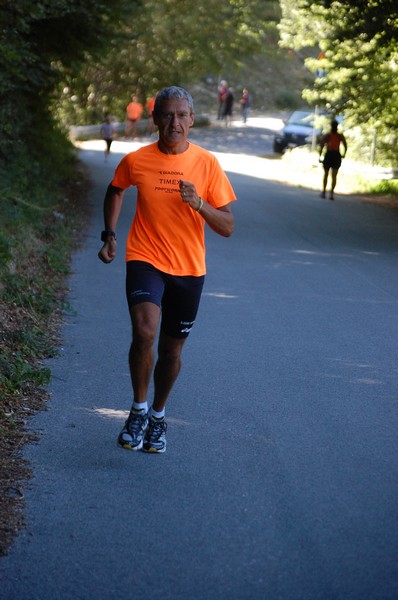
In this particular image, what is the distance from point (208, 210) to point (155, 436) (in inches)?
56.0

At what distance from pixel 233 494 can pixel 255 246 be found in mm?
11189

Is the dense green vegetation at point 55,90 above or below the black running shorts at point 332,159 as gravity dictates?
above

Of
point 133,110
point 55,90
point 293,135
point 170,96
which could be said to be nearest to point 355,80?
point 55,90

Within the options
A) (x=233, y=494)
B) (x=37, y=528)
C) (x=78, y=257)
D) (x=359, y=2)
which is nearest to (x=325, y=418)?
(x=233, y=494)

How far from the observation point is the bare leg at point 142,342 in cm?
595

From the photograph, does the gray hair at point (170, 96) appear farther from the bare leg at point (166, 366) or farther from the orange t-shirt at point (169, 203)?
the bare leg at point (166, 366)

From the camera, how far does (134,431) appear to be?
6.21 metres

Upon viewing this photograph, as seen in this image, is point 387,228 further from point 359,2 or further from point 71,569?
point 71,569

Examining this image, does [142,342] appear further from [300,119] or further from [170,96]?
[300,119]

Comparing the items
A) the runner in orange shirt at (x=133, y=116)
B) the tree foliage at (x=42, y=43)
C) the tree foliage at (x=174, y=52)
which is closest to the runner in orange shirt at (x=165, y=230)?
the tree foliage at (x=42, y=43)

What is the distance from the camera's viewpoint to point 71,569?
4.53m

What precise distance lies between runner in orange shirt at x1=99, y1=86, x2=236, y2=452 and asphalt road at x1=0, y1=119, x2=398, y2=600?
0.58 m

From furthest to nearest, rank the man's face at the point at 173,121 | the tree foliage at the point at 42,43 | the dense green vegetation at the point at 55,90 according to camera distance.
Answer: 1. the tree foliage at the point at 42,43
2. the dense green vegetation at the point at 55,90
3. the man's face at the point at 173,121

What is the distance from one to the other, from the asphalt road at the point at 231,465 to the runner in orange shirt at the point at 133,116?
3245 cm
